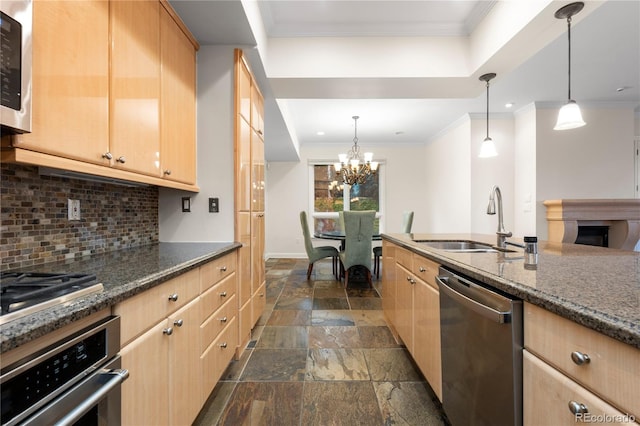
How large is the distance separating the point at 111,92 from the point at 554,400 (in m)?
1.91

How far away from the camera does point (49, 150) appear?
0.94 m

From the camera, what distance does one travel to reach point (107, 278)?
98 centimetres

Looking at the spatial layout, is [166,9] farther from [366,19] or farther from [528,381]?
[528,381]

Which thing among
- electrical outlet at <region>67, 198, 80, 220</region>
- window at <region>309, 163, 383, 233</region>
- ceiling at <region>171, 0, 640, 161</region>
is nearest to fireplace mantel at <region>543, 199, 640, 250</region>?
ceiling at <region>171, 0, 640, 161</region>

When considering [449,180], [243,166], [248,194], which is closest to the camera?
[243,166]

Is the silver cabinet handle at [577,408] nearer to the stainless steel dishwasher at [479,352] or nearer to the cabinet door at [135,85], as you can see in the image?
the stainless steel dishwasher at [479,352]

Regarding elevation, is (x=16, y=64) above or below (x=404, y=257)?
above

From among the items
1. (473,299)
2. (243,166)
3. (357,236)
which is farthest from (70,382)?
(357,236)

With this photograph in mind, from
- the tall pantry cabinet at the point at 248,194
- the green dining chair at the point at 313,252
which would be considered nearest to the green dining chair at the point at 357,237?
the green dining chair at the point at 313,252

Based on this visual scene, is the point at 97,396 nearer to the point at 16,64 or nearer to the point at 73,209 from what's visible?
the point at 16,64

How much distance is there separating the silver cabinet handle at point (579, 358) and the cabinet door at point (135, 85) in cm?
173

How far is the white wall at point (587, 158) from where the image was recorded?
4230 millimetres

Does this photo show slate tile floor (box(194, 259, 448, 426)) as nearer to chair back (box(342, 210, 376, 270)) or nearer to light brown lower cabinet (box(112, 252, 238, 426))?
light brown lower cabinet (box(112, 252, 238, 426))

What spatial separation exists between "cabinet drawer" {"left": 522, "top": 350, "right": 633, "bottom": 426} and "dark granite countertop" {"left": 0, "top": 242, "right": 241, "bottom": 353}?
1219mm
